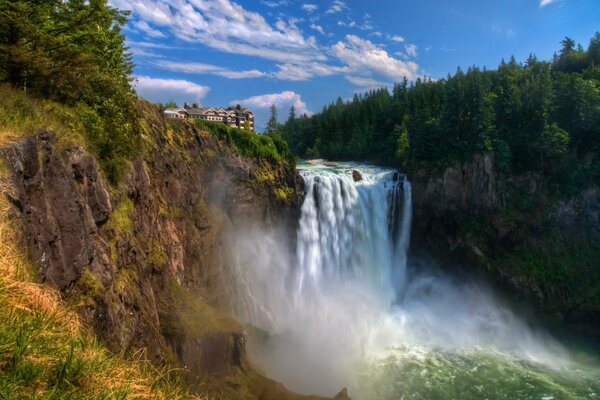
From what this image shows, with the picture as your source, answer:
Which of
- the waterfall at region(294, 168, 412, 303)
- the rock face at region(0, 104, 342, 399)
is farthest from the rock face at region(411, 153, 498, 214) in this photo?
the rock face at region(0, 104, 342, 399)

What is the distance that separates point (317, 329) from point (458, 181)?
19.6 m

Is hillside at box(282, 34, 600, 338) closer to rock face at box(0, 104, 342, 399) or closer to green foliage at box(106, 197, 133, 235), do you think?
rock face at box(0, 104, 342, 399)

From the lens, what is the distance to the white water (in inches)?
971

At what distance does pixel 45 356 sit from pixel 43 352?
9 centimetres

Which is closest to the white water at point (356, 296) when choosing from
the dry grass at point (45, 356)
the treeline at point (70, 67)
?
→ the treeline at point (70, 67)

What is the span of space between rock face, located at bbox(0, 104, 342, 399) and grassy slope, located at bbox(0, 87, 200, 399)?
1620mm

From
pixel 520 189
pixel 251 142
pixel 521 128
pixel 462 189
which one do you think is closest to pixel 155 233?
pixel 251 142

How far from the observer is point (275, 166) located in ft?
102

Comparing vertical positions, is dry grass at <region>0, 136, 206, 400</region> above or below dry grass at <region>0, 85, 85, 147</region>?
below

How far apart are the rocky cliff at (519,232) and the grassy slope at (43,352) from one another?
34.1 meters

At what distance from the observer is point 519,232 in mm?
34406

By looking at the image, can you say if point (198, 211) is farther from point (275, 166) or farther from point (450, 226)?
point (450, 226)

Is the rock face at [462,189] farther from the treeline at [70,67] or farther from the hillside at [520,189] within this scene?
the treeline at [70,67]

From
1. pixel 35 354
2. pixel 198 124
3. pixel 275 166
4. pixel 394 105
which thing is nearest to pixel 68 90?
pixel 35 354
